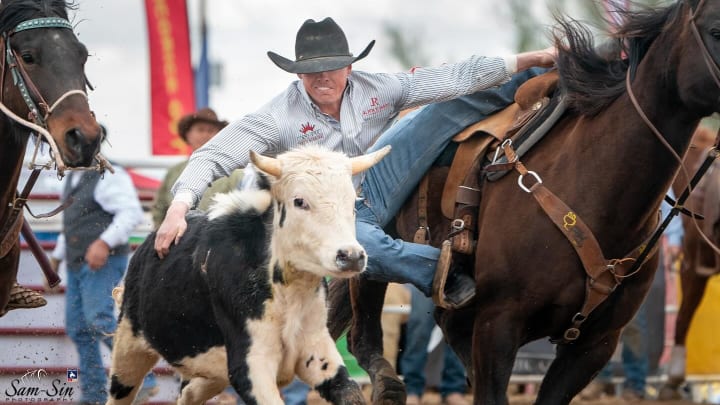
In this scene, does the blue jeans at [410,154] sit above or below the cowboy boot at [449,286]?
above

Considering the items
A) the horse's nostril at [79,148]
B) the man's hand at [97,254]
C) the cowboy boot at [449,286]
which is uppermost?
the horse's nostril at [79,148]

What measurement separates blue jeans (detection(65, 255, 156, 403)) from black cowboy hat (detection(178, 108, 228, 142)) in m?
1.00

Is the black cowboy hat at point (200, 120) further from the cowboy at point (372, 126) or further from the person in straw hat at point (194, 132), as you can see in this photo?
the cowboy at point (372, 126)

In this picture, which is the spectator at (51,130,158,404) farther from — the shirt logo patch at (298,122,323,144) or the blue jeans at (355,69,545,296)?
the shirt logo patch at (298,122,323,144)

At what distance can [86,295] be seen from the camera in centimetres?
802

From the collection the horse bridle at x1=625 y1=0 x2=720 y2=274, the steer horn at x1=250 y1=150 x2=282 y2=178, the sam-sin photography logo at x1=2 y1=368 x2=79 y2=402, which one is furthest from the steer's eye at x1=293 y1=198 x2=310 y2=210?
the sam-sin photography logo at x1=2 y1=368 x2=79 y2=402

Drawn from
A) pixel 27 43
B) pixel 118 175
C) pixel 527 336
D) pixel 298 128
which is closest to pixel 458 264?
pixel 527 336

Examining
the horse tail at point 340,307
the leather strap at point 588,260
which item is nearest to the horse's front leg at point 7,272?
the horse tail at point 340,307

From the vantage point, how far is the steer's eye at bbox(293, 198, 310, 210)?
4.57 metres

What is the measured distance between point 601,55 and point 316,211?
1683 millimetres

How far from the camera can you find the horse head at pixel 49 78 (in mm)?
4934

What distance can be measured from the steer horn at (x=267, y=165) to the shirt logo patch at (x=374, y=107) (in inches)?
40.3

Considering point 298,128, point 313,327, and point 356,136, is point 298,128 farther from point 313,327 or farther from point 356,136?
point 313,327

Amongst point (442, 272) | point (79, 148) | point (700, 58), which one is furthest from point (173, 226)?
point (700, 58)
